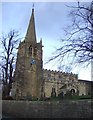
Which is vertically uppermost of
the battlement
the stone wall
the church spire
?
the church spire

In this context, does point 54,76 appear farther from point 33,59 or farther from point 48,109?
point 48,109

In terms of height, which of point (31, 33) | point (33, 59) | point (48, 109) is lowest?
point (48, 109)

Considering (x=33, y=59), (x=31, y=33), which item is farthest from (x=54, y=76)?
(x=31, y=33)

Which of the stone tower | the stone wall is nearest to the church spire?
the stone tower

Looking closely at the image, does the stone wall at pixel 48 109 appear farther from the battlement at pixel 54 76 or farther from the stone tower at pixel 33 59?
the battlement at pixel 54 76

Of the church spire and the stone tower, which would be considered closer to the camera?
the stone tower

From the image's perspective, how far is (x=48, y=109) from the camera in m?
26.4

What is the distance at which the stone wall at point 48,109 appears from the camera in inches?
928

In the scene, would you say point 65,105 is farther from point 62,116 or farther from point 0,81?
point 0,81

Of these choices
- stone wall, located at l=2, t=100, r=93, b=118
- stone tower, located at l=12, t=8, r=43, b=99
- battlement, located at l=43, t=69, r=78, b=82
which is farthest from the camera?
battlement, located at l=43, t=69, r=78, b=82

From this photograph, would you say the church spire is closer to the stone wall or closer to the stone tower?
the stone tower

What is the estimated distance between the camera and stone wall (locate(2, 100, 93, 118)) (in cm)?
2356

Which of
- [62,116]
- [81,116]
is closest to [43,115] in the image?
[62,116]

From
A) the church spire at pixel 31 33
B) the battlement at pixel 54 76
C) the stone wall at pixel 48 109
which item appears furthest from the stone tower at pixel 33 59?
the stone wall at pixel 48 109
